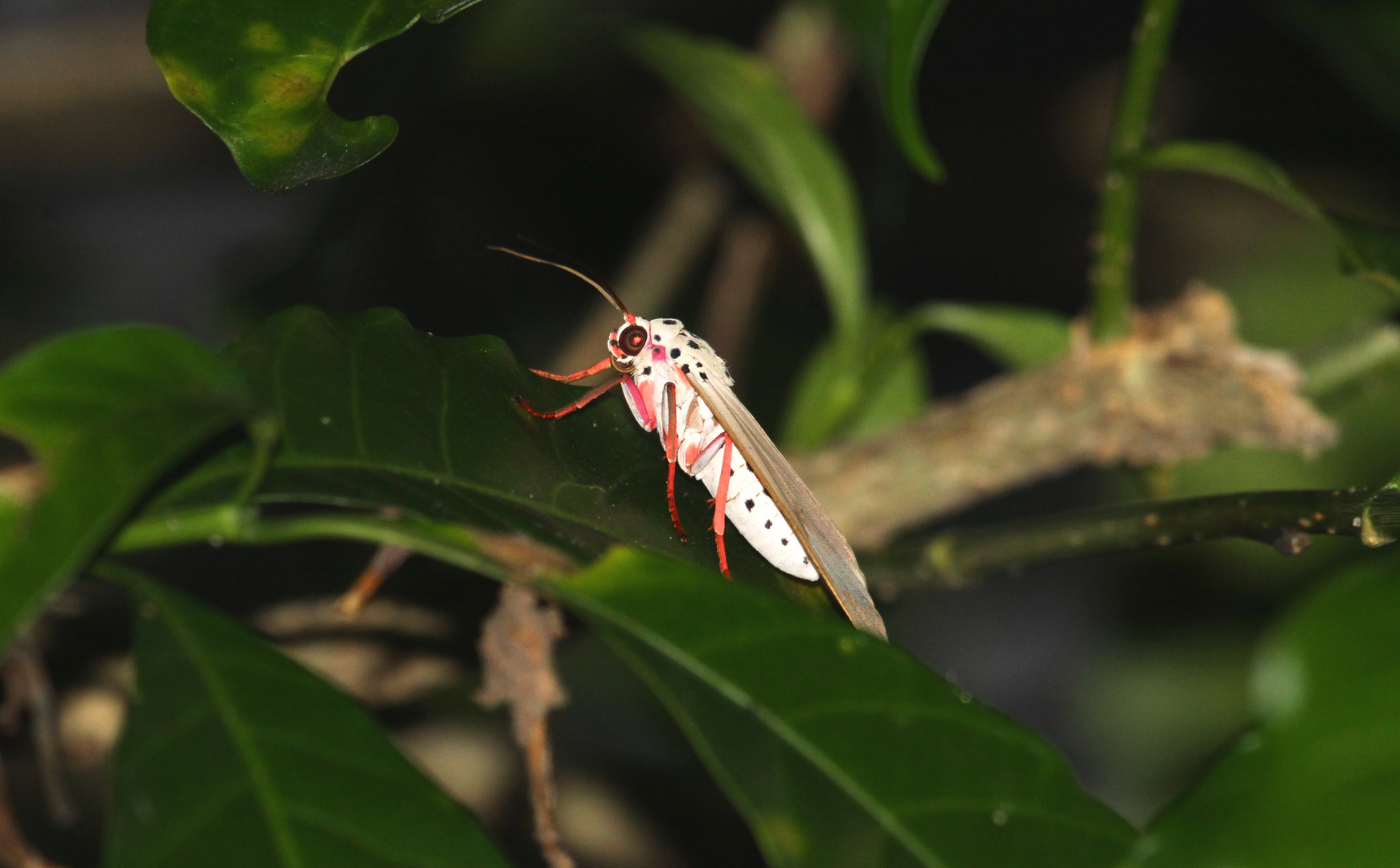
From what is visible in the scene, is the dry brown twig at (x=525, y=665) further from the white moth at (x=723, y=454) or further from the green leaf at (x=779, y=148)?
the green leaf at (x=779, y=148)

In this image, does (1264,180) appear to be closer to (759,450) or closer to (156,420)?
(759,450)

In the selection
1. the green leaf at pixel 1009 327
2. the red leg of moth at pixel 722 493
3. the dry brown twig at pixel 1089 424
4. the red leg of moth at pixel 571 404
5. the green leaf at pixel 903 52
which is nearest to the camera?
the red leg of moth at pixel 571 404

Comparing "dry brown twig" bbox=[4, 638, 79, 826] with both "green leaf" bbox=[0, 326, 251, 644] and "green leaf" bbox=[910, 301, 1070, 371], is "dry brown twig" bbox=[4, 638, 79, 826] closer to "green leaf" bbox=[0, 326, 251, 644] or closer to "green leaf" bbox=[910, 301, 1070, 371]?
"green leaf" bbox=[0, 326, 251, 644]

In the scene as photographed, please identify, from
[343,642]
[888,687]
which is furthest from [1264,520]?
[343,642]

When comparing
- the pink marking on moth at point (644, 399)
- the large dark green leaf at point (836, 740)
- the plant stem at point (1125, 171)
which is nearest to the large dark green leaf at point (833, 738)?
the large dark green leaf at point (836, 740)

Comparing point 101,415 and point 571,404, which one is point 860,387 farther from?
point 101,415
